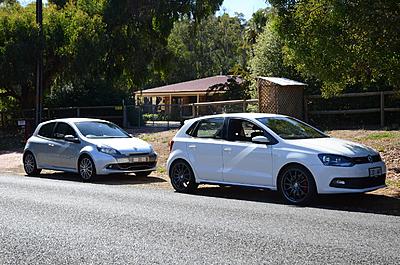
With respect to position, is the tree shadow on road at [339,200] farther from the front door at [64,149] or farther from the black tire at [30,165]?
the black tire at [30,165]

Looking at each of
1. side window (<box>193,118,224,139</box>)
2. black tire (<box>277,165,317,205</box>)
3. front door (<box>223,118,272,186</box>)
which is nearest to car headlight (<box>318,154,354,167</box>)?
black tire (<box>277,165,317,205</box>)

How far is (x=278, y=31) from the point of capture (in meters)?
12.8

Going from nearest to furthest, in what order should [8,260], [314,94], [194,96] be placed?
[8,260] → [314,94] → [194,96]

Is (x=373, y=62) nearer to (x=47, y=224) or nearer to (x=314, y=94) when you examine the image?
(x=47, y=224)

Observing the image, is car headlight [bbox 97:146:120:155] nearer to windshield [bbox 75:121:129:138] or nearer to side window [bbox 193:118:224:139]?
windshield [bbox 75:121:129:138]

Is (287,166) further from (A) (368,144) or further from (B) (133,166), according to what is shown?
(A) (368,144)

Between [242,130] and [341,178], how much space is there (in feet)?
8.29

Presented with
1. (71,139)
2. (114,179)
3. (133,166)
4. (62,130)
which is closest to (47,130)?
(62,130)

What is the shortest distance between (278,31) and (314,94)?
31.0 feet

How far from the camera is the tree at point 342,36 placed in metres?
11.3

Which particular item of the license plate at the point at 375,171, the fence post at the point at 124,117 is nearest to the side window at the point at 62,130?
the license plate at the point at 375,171

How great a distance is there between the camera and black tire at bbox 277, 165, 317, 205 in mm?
10359

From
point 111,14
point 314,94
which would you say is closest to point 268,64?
point 314,94

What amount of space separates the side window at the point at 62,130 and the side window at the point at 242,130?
559 cm
